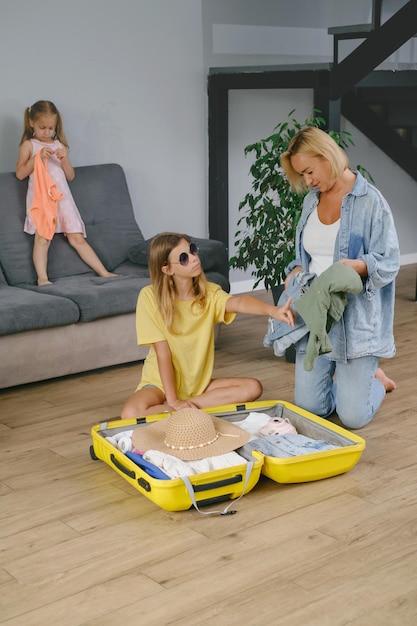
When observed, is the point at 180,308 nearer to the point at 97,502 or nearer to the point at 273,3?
the point at 97,502

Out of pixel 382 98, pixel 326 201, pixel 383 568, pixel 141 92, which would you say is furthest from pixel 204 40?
pixel 383 568

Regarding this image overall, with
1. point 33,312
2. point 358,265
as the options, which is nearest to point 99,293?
point 33,312

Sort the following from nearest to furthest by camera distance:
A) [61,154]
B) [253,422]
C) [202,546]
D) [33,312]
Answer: [202,546], [253,422], [33,312], [61,154]

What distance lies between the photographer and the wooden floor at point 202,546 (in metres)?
2.14

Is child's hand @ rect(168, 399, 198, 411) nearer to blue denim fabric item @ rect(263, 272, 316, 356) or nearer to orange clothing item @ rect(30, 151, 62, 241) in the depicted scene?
blue denim fabric item @ rect(263, 272, 316, 356)

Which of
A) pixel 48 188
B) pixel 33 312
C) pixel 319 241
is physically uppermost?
pixel 48 188

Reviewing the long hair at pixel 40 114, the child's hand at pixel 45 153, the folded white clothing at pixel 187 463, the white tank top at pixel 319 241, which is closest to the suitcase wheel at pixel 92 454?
the folded white clothing at pixel 187 463

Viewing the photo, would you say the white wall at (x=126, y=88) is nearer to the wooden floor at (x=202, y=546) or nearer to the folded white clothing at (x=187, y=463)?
the wooden floor at (x=202, y=546)

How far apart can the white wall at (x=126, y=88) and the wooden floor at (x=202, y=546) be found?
214 centimetres

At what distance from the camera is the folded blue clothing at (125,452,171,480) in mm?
2693

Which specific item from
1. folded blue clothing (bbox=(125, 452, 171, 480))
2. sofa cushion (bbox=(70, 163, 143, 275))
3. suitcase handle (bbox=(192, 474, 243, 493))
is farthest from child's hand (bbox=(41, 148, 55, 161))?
suitcase handle (bbox=(192, 474, 243, 493))

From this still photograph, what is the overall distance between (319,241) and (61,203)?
67.6 inches

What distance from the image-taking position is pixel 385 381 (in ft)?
12.4

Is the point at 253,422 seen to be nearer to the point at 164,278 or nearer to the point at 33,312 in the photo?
the point at 164,278
